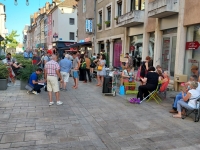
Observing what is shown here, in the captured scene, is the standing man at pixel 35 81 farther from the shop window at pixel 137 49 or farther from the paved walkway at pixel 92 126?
the shop window at pixel 137 49

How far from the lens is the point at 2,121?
489cm

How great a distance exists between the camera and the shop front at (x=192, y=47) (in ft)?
28.1

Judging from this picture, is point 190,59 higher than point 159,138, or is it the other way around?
point 190,59

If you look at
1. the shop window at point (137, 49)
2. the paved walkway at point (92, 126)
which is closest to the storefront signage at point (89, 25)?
the shop window at point (137, 49)

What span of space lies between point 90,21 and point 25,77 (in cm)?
1378

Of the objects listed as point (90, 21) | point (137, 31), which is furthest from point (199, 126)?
point (90, 21)

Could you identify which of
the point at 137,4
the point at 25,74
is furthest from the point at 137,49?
the point at 25,74

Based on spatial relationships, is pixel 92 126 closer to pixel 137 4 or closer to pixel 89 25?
pixel 137 4

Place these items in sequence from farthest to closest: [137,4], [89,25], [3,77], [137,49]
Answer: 1. [89,25]
2. [137,49]
3. [137,4]
4. [3,77]

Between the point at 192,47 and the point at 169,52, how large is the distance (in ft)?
5.59

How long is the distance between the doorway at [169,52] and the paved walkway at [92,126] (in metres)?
3.66

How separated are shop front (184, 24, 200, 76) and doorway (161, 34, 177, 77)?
88 cm

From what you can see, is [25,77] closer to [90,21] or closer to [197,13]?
[197,13]

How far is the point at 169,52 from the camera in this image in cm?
1024
